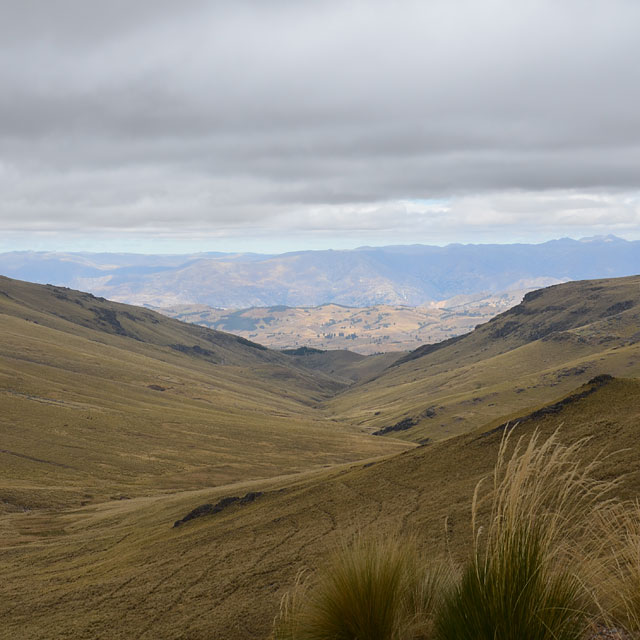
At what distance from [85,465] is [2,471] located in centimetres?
1617

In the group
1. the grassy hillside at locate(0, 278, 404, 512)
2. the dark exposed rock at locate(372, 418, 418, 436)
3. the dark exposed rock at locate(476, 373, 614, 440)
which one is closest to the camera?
the dark exposed rock at locate(476, 373, 614, 440)

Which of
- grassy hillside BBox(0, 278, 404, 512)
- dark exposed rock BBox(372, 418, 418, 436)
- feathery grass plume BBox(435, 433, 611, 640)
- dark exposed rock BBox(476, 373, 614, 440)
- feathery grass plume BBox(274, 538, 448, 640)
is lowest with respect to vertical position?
dark exposed rock BBox(372, 418, 418, 436)

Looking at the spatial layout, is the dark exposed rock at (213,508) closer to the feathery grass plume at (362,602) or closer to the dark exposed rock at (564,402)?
the dark exposed rock at (564,402)

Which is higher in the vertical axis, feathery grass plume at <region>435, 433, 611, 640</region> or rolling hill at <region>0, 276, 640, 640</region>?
feathery grass plume at <region>435, 433, 611, 640</region>

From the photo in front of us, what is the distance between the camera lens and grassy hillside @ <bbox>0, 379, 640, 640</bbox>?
29203 millimetres

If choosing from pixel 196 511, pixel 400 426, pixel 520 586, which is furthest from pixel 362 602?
pixel 400 426

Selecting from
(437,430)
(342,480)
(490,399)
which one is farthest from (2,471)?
(490,399)

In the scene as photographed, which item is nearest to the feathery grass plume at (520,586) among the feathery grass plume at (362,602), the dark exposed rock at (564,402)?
the feathery grass plume at (362,602)

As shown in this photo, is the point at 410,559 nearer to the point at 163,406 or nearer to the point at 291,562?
the point at 291,562

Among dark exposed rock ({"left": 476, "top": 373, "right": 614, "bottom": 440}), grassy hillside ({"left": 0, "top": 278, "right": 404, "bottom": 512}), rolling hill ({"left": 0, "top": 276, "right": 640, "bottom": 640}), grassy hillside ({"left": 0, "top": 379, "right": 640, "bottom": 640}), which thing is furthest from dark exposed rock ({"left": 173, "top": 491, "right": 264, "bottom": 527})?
grassy hillside ({"left": 0, "top": 278, "right": 404, "bottom": 512})

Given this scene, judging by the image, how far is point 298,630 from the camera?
37.4ft

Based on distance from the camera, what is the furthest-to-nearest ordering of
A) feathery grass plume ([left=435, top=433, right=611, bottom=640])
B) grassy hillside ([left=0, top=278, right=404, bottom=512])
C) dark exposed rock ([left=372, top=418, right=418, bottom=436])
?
dark exposed rock ([left=372, top=418, right=418, bottom=436]) < grassy hillside ([left=0, top=278, right=404, bottom=512]) < feathery grass plume ([left=435, top=433, right=611, bottom=640])

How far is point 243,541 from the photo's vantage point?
1660 inches

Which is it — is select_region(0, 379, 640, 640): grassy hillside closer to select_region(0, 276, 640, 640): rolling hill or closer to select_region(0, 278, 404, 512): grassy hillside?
select_region(0, 276, 640, 640): rolling hill
